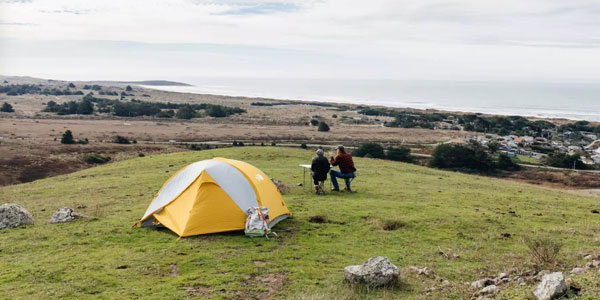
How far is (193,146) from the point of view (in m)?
50.9

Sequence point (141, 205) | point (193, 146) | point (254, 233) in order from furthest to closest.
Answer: point (193, 146) → point (141, 205) → point (254, 233)

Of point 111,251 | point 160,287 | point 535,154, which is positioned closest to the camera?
point 160,287

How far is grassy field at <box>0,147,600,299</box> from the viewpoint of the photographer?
8.60 meters

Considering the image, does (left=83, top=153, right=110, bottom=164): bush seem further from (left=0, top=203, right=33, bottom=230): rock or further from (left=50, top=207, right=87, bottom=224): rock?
(left=0, top=203, right=33, bottom=230): rock

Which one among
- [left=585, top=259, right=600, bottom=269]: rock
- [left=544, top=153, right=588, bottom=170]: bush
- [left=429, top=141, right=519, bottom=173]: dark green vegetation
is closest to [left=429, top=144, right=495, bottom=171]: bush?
[left=429, top=141, right=519, bottom=173]: dark green vegetation

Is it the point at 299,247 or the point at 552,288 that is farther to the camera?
the point at 299,247

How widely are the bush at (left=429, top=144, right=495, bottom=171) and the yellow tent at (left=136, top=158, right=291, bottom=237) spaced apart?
125ft

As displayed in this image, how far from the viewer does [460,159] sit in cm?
4912

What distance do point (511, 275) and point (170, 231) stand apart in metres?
9.02

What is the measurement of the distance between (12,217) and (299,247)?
875 cm

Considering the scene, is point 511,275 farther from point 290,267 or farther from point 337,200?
point 337,200

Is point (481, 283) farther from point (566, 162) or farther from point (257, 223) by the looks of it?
point (566, 162)

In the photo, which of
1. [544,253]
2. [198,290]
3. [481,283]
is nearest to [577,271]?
[544,253]

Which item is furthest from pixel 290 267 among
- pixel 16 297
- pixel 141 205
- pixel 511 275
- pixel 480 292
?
pixel 141 205
